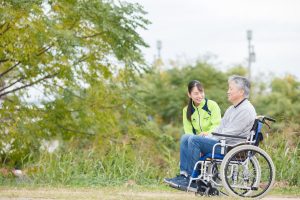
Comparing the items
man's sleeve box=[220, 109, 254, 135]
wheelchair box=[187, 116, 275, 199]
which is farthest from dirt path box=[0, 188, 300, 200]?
man's sleeve box=[220, 109, 254, 135]

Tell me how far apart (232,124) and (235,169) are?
50cm

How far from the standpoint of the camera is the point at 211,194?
8.34m

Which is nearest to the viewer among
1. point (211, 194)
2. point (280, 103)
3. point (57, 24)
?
point (211, 194)

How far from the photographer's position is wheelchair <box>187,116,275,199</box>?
314 inches

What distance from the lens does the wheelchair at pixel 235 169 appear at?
799 centimetres

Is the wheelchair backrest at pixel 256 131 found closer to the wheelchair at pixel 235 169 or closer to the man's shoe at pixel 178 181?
the wheelchair at pixel 235 169

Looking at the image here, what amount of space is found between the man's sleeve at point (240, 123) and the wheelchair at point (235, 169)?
0.07 metres

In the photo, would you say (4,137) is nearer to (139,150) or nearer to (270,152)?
(139,150)

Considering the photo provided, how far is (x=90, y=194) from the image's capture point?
28.8 ft

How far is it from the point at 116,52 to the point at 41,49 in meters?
1.49

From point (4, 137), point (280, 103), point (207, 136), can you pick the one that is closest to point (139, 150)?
point (4, 137)

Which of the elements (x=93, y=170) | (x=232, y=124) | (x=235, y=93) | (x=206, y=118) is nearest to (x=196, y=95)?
(x=206, y=118)

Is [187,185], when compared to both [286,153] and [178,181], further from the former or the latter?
[286,153]

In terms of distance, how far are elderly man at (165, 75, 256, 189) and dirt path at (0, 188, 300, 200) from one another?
46 centimetres
